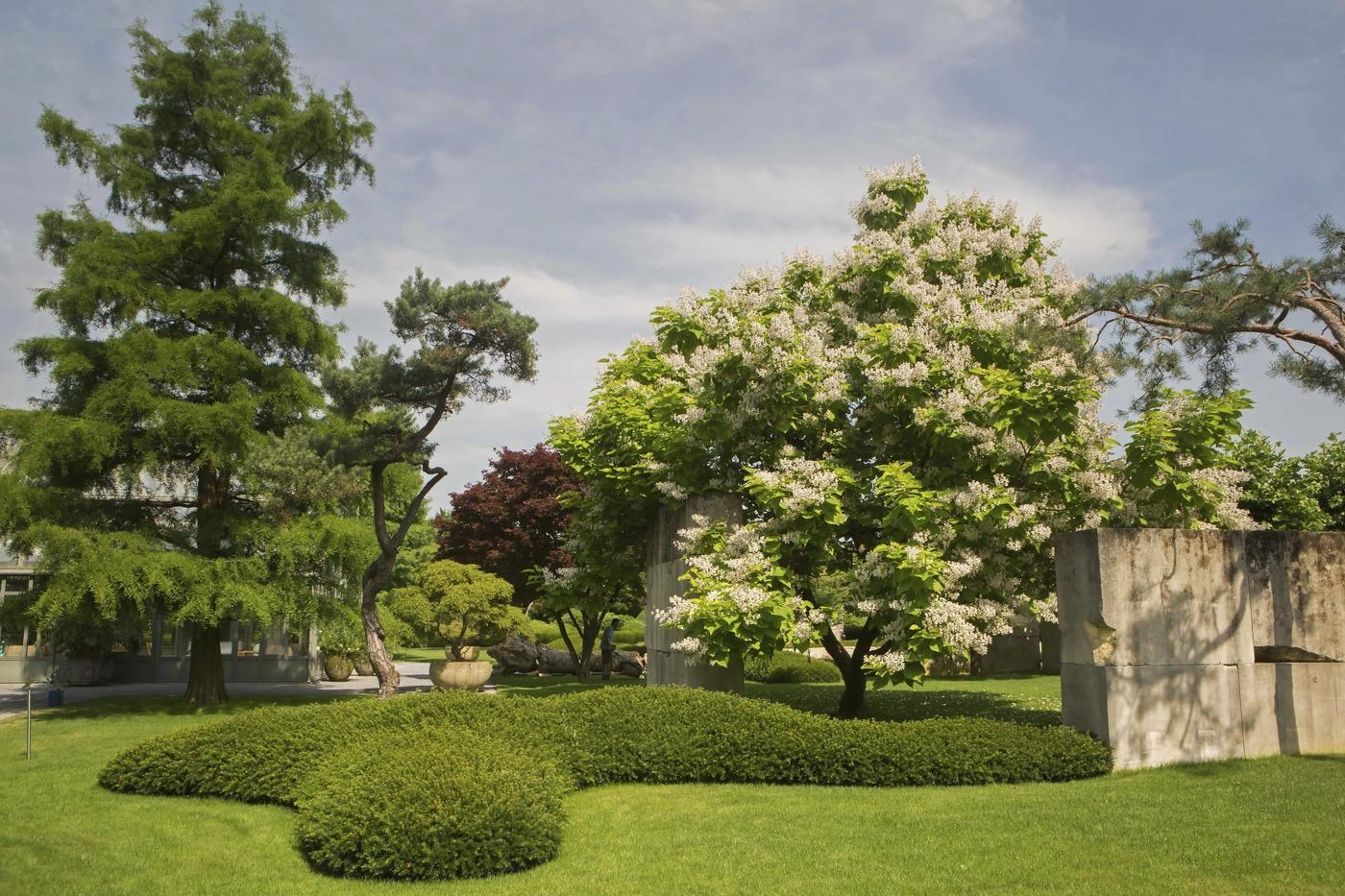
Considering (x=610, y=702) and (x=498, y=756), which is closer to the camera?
(x=498, y=756)

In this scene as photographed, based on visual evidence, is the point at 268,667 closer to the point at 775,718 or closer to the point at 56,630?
the point at 56,630

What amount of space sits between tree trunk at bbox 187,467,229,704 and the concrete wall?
15974mm

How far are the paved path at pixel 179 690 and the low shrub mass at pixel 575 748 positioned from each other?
11.0 m

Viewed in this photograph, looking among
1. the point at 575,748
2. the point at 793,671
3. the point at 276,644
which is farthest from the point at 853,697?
the point at 276,644

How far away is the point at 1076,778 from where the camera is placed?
9289 millimetres

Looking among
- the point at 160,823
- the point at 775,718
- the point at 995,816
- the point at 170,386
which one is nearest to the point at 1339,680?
the point at 995,816

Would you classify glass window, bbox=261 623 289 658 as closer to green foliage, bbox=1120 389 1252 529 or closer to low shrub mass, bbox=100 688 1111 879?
low shrub mass, bbox=100 688 1111 879

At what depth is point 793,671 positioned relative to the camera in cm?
2381

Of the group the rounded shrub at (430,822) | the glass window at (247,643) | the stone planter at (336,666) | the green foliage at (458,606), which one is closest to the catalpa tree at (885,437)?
the rounded shrub at (430,822)

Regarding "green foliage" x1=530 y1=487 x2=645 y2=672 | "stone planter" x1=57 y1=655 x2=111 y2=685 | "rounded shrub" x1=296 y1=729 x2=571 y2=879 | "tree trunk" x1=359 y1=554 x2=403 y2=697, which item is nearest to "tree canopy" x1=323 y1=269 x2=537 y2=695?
"tree trunk" x1=359 y1=554 x2=403 y2=697

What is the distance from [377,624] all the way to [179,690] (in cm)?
663

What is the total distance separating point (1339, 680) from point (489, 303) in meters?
16.4

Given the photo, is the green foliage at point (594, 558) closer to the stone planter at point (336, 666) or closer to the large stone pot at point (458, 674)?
the large stone pot at point (458, 674)

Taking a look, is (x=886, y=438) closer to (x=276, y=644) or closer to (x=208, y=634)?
(x=208, y=634)
